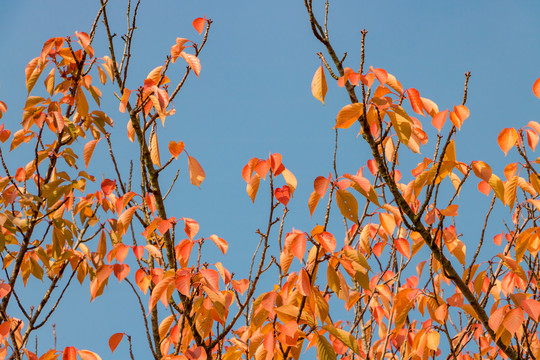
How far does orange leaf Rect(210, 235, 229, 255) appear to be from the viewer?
200 cm

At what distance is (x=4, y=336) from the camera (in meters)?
2.12

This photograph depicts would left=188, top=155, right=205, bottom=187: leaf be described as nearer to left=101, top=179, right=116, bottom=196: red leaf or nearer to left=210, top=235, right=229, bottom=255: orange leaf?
left=210, top=235, right=229, bottom=255: orange leaf

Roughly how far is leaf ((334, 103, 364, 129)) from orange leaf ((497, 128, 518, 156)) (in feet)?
1.96

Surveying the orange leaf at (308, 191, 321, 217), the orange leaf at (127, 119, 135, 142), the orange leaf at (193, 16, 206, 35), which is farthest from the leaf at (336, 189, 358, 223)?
the orange leaf at (193, 16, 206, 35)

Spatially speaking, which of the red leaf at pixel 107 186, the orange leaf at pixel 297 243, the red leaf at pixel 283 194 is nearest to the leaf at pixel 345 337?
the orange leaf at pixel 297 243

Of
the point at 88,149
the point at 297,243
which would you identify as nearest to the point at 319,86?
the point at 297,243

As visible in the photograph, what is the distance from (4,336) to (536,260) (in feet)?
8.87

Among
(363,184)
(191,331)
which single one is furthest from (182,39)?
(191,331)

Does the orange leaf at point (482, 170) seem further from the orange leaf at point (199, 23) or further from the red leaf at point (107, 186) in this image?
the red leaf at point (107, 186)

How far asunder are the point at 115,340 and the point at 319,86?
1323 mm

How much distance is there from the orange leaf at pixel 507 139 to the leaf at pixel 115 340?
5.56 feet

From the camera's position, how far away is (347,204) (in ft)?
5.59

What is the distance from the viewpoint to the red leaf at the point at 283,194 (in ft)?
6.09

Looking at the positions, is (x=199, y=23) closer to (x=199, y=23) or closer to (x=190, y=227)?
(x=199, y=23)
